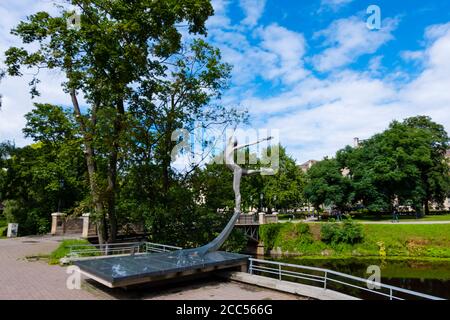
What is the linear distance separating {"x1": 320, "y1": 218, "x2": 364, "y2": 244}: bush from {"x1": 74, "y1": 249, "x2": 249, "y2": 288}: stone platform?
21.8 metres

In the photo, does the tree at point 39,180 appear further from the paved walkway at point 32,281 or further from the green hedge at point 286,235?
the green hedge at point 286,235

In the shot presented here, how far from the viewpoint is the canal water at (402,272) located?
1856 centimetres

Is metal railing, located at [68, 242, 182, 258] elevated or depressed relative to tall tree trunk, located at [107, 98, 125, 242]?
depressed

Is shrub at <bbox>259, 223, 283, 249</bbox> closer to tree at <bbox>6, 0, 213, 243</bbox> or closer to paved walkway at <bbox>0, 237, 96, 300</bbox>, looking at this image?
tree at <bbox>6, 0, 213, 243</bbox>

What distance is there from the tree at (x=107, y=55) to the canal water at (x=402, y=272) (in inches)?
619

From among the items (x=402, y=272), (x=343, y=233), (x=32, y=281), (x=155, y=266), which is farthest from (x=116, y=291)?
(x=343, y=233)

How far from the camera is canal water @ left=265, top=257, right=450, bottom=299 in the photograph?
731 inches

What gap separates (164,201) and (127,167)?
311 cm

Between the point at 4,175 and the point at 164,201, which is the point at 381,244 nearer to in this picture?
the point at 164,201

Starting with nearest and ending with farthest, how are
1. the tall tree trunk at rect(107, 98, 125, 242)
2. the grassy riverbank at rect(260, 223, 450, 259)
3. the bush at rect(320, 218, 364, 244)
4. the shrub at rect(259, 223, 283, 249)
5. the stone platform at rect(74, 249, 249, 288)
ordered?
the stone platform at rect(74, 249, 249, 288), the tall tree trunk at rect(107, 98, 125, 242), the grassy riverbank at rect(260, 223, 450, 259), the bush at rect(320, 218, 364, 244), the shrub at rect(259, 223, 283, 249)

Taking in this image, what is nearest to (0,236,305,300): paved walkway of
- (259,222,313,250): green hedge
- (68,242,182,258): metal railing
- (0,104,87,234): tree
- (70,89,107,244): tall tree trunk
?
(68,242,182,258): metal railing

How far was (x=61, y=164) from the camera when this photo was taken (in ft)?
102

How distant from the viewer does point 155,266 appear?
955 cm
